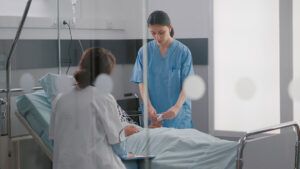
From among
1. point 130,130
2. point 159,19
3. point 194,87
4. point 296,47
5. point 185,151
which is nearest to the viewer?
point 130,130

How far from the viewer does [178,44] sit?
2451 millimetres

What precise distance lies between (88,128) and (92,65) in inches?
10.7

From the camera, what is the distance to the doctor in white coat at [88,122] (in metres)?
1.90

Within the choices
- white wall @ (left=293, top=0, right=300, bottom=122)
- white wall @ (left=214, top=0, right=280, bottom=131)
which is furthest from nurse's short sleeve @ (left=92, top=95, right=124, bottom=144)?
white wall @ (left=293, top=0, right=300, bottom=122)

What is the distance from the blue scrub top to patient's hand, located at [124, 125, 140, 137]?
0.97 feet

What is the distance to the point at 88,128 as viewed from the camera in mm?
1919

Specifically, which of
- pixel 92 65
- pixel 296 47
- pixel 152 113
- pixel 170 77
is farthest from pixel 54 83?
pixel 296 47

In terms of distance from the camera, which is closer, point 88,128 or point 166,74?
point 88,128

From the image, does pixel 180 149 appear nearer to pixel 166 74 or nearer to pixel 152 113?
pixel 152 113

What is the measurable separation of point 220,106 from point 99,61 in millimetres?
1074

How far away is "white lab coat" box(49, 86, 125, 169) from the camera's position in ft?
6.23

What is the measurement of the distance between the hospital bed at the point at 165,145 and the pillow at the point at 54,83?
0.04m

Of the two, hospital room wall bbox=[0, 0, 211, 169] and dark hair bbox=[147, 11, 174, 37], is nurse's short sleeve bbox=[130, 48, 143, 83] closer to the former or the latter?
hospital room wall bbox=[0, 0, 211, 169]

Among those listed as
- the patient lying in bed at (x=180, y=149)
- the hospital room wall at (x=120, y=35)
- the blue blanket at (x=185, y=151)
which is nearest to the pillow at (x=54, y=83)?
the hospital room wall at (x=120, y=35)
